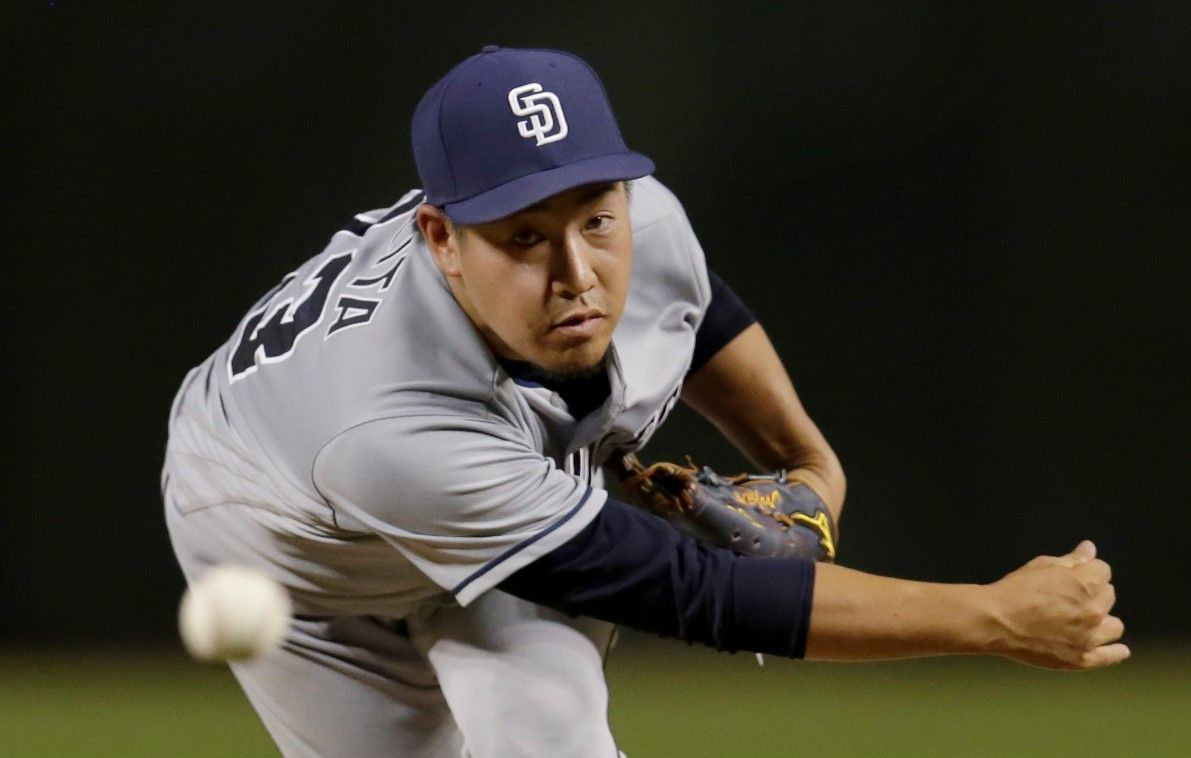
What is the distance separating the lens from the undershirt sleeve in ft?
6.89

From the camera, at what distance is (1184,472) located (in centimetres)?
465

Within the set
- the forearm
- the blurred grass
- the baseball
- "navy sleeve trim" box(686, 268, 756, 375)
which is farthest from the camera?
the blurred grass

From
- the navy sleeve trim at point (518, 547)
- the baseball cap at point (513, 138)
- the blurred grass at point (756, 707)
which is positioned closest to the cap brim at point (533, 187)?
the baseball cap at point (513, 138)

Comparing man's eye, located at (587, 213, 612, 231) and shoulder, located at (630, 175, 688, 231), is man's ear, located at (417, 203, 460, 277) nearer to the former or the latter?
man's eye, located at (587, 213, 612, 231)

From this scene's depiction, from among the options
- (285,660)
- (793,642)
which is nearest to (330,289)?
(285,660)

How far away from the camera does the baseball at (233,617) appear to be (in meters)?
2.30

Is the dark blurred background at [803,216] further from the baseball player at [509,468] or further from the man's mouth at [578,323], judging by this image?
the man's mouth at [578,323]

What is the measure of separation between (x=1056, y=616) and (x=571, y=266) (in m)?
0.83

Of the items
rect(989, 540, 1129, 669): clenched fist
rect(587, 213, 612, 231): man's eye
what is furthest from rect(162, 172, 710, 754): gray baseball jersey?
rect(989, 540, 1129, 669): clenched fist

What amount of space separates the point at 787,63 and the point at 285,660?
2.74 meters

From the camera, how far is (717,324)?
2873mm

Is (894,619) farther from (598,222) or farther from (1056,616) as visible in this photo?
(598,222)

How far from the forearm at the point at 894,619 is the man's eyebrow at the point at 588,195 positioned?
61cm

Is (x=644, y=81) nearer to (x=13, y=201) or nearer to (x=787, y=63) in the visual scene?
(x=787, y=63)
